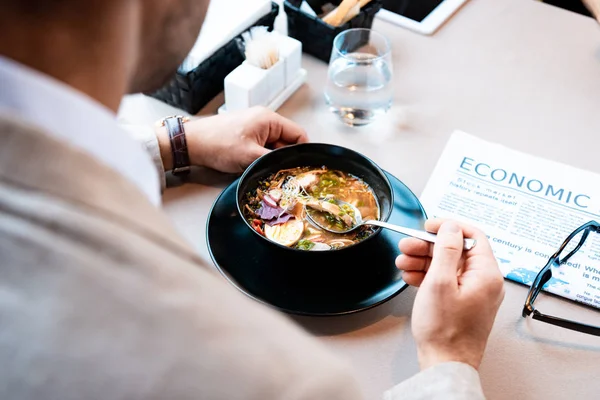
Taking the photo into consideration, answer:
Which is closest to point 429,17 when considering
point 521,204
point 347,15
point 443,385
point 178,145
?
point 347,15

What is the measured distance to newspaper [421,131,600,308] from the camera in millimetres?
907

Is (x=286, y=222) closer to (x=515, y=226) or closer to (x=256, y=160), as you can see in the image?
(x=256, y=160)

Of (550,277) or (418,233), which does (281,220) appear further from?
(550,277)

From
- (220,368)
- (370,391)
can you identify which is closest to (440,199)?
(370,391)

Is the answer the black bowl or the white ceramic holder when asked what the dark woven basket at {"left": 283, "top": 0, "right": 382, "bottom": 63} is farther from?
the black bowl

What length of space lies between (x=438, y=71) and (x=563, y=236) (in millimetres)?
479

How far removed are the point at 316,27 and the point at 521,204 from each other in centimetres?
55

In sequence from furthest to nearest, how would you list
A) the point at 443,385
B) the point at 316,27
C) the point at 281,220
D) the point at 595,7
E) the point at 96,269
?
the point at 595,7 < the point at 316,27 < the point at 281,220 < the point at 443,385 < the point at 96,269

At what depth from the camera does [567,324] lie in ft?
Answer: 2.70

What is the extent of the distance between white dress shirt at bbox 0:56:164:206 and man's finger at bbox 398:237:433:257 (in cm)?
49

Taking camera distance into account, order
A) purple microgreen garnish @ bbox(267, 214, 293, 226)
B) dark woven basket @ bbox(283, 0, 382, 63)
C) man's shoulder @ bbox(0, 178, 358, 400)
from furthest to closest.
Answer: dark woven basket @ bbox(283, 0, 382, 63)
purple microgreen garnish @ bbox(267, 214, 293, 226)
man's shoulder @ bbox(0, 178, 358, 400)

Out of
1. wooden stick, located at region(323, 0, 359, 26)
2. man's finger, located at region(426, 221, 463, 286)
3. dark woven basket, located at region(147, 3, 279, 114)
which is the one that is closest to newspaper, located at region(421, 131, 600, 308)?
man's finger, located at region(426, 221, 463, 286)

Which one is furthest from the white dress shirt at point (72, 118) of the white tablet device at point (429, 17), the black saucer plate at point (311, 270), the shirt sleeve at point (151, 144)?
the white tablet device at point (429, 17)

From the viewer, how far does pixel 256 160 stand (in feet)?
3.18
